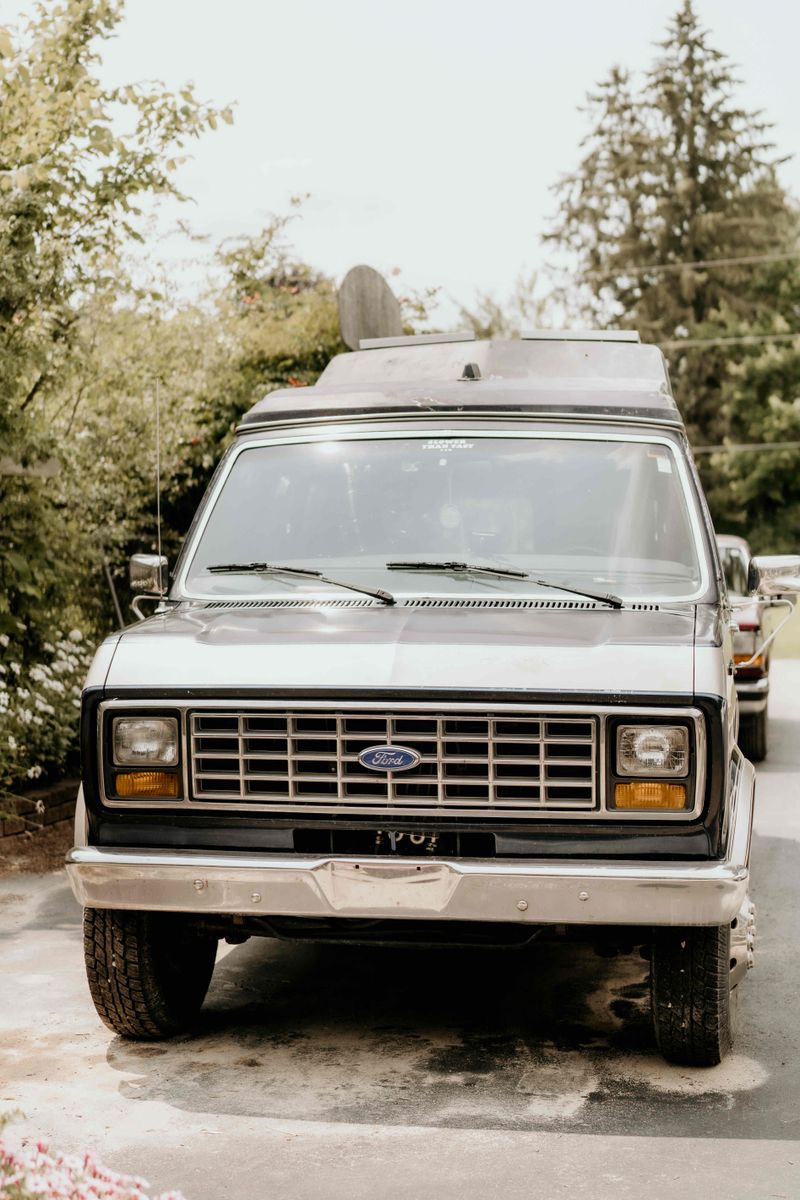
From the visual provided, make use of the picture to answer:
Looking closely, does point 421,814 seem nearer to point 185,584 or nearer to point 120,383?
point 185,584

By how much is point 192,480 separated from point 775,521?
4388cm

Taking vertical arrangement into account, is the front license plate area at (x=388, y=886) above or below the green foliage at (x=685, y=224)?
below

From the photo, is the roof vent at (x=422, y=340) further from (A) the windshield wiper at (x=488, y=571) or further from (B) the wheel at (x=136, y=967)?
(B) the wheel at (x=136, y=967)

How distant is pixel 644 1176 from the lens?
4172 mm

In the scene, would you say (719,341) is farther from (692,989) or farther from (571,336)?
(692,989)

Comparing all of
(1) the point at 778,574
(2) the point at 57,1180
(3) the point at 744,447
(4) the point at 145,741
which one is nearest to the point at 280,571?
(4) the point at 145,741

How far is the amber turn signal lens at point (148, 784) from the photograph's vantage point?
15.9 ft

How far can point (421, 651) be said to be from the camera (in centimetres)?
471

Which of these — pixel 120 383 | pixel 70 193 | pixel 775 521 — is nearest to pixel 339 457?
pixel 70 193

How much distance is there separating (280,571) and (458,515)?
706 mm

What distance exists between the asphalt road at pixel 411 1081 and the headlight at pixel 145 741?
104 cm

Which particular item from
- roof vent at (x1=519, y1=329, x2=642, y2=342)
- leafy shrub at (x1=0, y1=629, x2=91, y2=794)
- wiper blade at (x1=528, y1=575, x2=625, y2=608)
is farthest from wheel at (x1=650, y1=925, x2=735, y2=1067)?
leafy shrub at (x1=0, y1=629, x2=91, y2=794)

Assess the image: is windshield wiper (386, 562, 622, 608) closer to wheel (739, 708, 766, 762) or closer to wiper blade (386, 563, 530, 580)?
wiper blade (386, 563, 530, 580)

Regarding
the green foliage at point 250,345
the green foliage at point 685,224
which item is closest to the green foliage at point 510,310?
the green foliage at point 685,224
